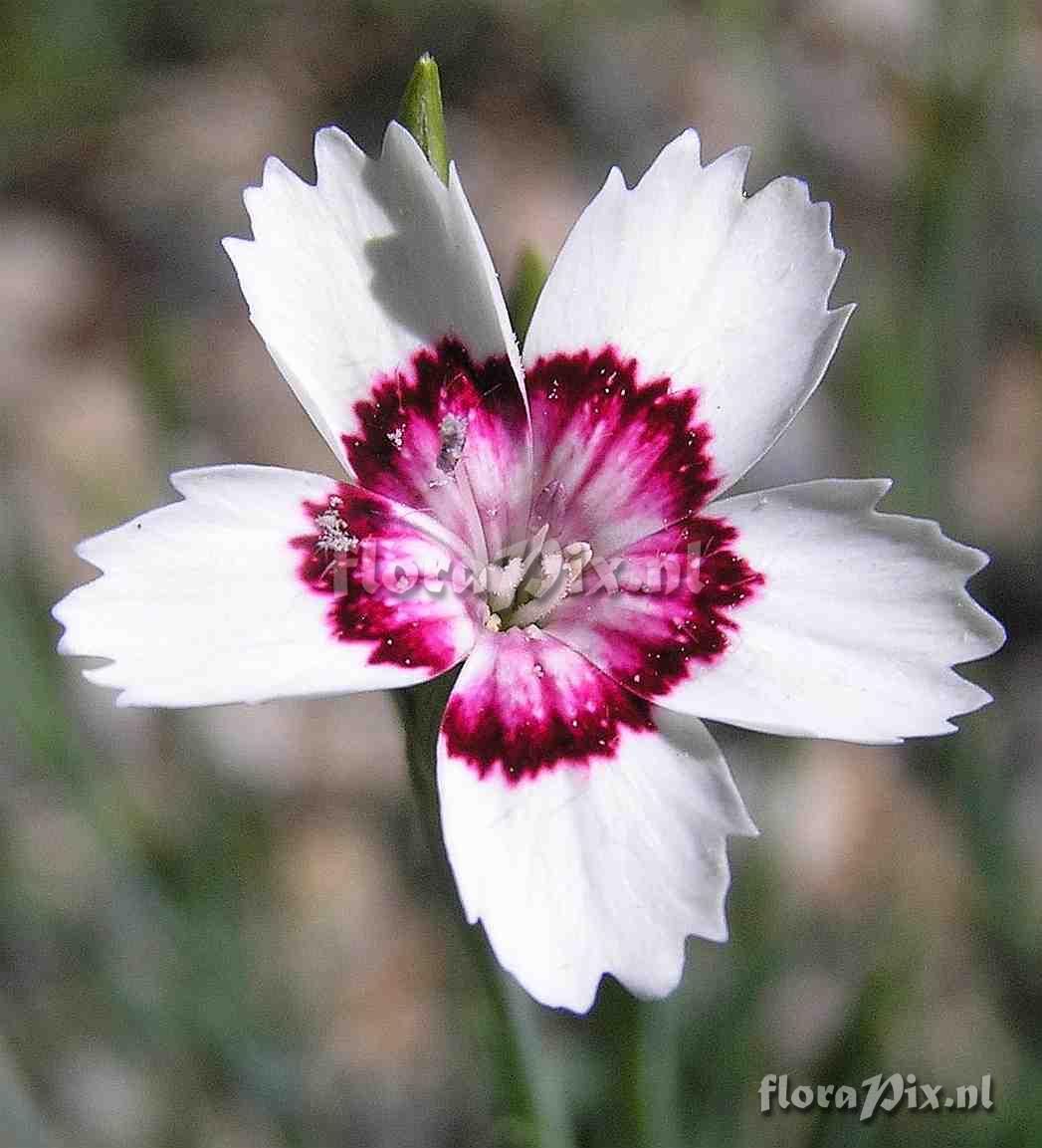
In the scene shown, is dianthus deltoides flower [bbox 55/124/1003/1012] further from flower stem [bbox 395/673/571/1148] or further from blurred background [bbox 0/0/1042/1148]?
blurred background [bbox 0/0/1042/1148]

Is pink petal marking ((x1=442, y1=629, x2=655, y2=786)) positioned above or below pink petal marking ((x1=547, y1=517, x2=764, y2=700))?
below

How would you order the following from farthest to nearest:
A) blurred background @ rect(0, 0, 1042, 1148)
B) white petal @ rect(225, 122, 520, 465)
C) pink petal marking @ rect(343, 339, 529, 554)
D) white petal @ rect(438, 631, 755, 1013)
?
blurred background @ rect(0, 0, 1042, 1148)
pink petal marking @ rect(343, 339, 529, 554)
white petal @ rect(225, 122, 520, 465)
white petal @ rect(438, 631, 755, 1013)

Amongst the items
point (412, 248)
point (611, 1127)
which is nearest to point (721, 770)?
point (412, 248)

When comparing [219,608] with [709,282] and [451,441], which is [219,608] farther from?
[709,282]

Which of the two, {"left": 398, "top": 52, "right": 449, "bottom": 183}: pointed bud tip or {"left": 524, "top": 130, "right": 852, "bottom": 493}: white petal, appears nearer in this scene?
{"left": 398, "top": 52, "right": 449, "bottom": 183}: pointed bud tip

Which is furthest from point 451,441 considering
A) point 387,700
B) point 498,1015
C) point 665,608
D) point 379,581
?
point 387,700

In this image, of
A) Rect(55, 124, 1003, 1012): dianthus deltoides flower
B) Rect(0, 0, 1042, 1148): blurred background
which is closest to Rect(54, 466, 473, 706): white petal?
Rect(55, 124, 1003, 1012): dianthus deltoides flower

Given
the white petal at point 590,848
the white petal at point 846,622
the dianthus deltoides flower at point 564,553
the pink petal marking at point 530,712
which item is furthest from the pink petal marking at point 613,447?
the white petal at point 590,848

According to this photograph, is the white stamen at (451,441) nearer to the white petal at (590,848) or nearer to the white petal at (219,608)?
the white petal at (219,608)
